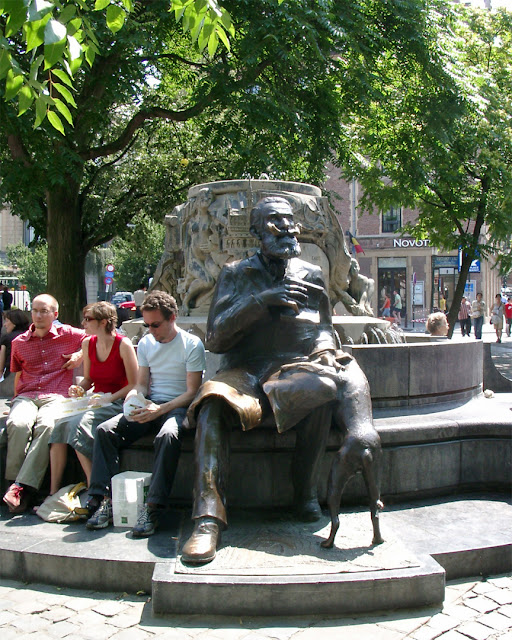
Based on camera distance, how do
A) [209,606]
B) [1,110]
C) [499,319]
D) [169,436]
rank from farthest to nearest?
[499,319], [1,110], [169,436], [209,606]

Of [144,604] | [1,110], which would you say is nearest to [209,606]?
[144,604]

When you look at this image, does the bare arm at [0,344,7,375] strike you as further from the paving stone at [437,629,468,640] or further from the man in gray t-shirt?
the paving stone at [437,629,468,640]

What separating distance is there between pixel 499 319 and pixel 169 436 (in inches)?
849

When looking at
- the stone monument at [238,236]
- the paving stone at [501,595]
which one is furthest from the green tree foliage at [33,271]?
the paving stone at [501,595]

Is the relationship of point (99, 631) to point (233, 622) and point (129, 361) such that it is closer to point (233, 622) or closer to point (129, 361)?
point (233, 622)

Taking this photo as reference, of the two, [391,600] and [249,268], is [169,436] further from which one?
[391,600]

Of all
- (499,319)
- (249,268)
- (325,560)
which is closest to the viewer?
(325,560)

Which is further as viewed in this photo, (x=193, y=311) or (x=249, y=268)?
(x=193, y=311)

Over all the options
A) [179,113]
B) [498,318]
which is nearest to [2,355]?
[179,113]

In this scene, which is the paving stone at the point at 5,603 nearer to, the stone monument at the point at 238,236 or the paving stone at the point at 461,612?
the paving stone at the point at 461,612

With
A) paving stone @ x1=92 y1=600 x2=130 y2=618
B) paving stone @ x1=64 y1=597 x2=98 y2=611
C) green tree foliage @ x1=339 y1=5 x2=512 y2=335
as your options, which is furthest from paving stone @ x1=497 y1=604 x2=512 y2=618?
green tree foliage @ x1=339 y1=5 x2=512 y2=335

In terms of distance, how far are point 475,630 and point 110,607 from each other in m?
1.79

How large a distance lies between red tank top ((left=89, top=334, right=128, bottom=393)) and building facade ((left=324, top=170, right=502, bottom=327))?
33.8m

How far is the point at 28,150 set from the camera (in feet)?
45.3
